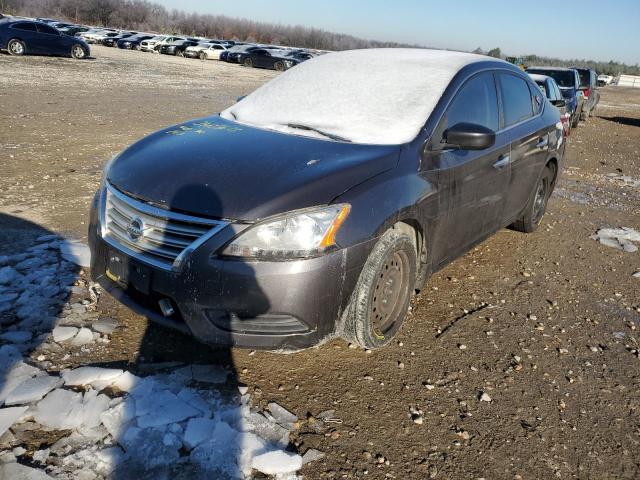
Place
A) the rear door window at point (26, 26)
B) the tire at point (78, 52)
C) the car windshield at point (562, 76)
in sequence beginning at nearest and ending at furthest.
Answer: the car windshield at point (562, 76)
the rear door window at point (26, 26)
the tire at point (78, 52)

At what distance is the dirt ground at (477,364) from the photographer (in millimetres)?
2477

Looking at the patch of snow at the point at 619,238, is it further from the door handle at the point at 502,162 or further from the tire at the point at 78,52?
the tire at the point at 78,52

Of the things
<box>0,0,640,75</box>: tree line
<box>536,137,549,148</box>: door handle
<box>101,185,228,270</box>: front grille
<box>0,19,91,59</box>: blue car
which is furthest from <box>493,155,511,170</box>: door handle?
<box>0,0,640,75</box>: tree line

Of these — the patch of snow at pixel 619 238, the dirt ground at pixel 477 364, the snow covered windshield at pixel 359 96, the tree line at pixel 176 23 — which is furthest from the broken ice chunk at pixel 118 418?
the tree line at pixel 176 23

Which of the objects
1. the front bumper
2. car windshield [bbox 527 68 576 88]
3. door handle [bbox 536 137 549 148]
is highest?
car windshield [bbox 527 68 576 88]

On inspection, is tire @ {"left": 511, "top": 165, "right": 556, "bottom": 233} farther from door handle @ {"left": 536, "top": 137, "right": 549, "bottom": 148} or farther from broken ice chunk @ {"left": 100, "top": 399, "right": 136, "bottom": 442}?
broken ice chunk @ {"left": 100, "top": 399, "right": 136, "bottom": 442}

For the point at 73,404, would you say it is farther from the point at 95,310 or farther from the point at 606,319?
the point at 606,319

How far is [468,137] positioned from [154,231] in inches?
76.0

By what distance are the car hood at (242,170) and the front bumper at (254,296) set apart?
0.22 m

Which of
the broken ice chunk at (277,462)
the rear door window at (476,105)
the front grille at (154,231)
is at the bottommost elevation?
the broken ice chunk at (277,462)

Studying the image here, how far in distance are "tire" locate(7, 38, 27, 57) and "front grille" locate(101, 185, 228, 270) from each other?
77.6 feet

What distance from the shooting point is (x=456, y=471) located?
2361 mm

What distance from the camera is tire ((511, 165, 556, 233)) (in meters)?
5.28

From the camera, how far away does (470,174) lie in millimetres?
3650
